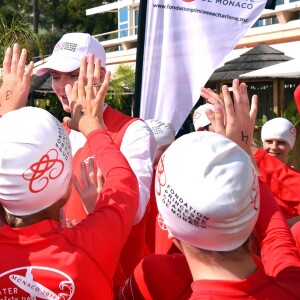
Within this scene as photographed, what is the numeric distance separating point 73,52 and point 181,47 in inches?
54.4

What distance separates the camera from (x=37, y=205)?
7.72 feet

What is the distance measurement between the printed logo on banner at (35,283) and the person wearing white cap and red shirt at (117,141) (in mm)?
982

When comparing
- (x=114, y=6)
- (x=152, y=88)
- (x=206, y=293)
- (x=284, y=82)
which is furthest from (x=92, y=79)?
(x=114, y=6)

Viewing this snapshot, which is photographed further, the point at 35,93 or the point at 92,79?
the point at 35,93

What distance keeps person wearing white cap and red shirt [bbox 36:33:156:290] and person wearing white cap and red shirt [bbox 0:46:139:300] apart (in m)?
0.84

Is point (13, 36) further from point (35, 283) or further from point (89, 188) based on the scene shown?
point (35, 283)

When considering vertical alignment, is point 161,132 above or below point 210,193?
below

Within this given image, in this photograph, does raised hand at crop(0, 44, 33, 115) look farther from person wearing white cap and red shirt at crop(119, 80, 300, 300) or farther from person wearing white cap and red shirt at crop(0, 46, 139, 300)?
person wearing white cap and red shirt at crop(119, 80, 300, 300)

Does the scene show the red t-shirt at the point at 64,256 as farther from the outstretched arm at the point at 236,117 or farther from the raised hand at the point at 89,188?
the outstretched arm at the point at 236,117

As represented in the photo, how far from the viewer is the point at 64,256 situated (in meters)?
2.29

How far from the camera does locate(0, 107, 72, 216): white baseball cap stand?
2.30m

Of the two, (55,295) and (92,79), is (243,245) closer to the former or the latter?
(55,295)

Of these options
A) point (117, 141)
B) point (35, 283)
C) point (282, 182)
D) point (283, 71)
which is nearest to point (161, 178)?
point (35, 283)

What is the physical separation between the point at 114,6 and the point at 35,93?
1233 cm
